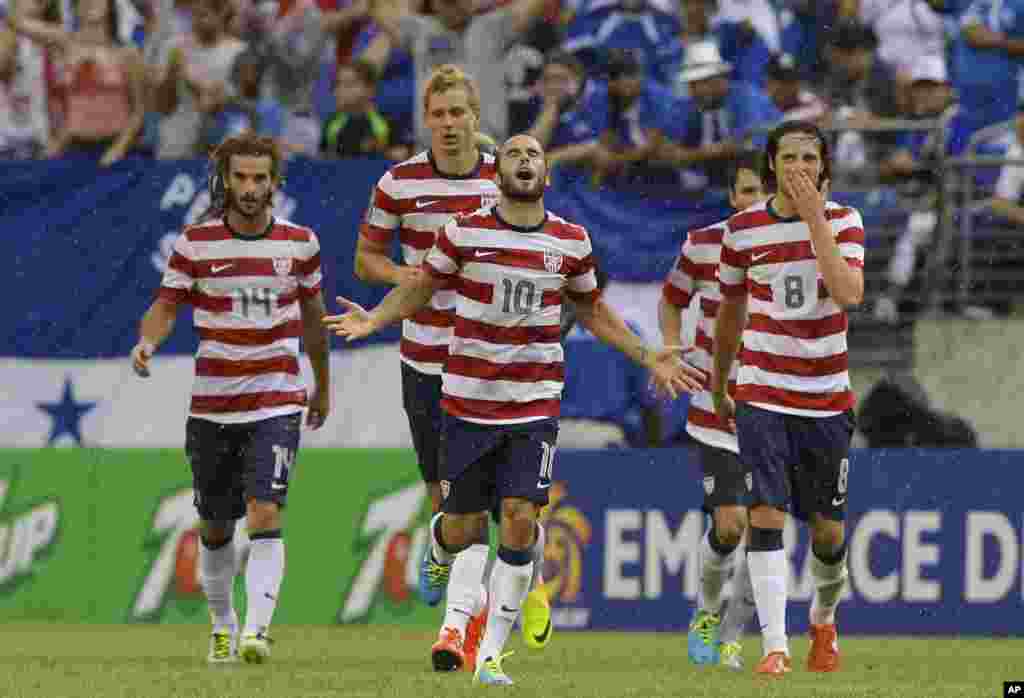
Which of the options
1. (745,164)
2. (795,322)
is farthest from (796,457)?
(745,164)

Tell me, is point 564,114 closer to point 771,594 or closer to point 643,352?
point 771,594

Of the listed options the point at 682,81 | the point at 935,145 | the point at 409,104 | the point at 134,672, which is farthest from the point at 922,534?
the point at 134,672

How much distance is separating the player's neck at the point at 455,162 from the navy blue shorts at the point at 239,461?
4.49 feet

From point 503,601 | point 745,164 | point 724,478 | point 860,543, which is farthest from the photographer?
point 860,543

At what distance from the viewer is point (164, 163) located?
14.3 metres

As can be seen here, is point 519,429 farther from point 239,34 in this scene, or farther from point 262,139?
point 239,34

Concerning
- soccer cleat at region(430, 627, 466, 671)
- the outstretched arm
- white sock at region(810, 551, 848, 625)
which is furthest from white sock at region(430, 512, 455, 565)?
white sock at region(810, 551, 848, 625)

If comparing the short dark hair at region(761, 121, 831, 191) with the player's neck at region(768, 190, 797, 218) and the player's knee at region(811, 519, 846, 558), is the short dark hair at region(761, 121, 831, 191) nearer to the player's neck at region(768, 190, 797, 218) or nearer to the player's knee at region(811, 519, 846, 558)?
the player's neck at region(768, 190, 797, 218)

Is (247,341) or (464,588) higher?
(247,341)

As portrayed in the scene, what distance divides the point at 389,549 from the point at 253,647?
3891mm

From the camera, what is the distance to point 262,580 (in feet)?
34.2

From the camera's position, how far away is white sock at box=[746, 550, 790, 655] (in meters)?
10.0

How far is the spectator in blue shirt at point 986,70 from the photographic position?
53.2 ft

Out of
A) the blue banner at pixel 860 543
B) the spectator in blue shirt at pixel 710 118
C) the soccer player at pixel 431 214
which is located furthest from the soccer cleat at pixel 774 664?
the spectator in blue shirt at pixel 710 118
